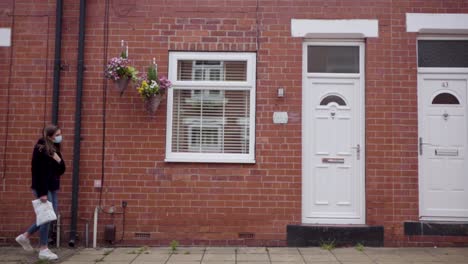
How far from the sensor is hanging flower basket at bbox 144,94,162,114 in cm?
737

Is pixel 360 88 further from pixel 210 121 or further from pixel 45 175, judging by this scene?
pixel 45 175

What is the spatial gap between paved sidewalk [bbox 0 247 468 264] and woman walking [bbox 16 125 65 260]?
0.21 meters

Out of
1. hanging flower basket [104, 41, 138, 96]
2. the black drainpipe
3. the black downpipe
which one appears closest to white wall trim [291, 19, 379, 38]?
hanging flower basket [104, 41, 138, 96]

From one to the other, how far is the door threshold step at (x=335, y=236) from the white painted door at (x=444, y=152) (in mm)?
867

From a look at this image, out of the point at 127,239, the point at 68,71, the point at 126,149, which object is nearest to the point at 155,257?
the point at 127,239

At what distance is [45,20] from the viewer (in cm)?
773

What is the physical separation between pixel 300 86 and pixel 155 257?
3319 mm

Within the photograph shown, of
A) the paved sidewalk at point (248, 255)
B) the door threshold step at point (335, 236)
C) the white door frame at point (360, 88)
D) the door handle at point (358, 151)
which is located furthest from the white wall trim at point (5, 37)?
the door handle at point (358, 151)

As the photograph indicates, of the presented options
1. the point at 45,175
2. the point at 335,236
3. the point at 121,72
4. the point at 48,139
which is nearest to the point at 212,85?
Result: the point at 121,72

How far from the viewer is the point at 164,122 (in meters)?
7.62

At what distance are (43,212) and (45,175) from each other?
1.64 feet

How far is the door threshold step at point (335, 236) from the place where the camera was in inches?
290

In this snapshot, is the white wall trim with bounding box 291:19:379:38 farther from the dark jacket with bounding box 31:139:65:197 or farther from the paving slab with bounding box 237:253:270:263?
the dark jacket with bounding box 31:139:65:197

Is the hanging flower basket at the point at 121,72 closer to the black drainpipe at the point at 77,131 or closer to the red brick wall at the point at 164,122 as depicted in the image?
the red brick wall at the point at 164,122
